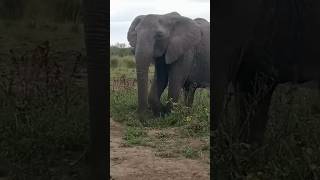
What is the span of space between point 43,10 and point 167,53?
7538 millimetres

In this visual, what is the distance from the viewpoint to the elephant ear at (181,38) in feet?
37.1

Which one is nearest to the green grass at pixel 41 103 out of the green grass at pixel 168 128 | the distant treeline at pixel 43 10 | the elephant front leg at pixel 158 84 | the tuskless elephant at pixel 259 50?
the distant treeline at pixel 43 10

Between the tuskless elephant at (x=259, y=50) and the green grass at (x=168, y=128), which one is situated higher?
the tuskless elephant at (x=259, y=50)

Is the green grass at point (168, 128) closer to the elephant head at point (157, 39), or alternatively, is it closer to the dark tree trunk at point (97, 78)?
the elephant head at point (157, 39)

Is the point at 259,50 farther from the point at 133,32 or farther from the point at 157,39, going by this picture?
the point at 133,32

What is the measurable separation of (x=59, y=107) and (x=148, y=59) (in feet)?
22.5

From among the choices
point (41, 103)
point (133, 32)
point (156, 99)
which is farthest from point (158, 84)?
point (41, 103)

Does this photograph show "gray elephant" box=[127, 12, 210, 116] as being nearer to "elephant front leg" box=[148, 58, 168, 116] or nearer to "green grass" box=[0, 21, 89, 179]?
"elephant front leg" box=[148, 58, 168, 116]

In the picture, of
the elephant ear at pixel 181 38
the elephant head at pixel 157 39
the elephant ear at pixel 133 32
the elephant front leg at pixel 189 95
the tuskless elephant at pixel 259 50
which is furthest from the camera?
the elephant front leg at pixel 189 95

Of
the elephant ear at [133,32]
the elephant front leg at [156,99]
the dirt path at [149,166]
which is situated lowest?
the dirt path at [149,166]

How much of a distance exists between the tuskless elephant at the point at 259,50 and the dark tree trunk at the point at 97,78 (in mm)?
806

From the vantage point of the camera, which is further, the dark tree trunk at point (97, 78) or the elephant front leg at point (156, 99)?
the elephant front leg at point (156, 99)

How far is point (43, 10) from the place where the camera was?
3773mm

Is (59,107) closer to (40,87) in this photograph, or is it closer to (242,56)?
(40,87)
